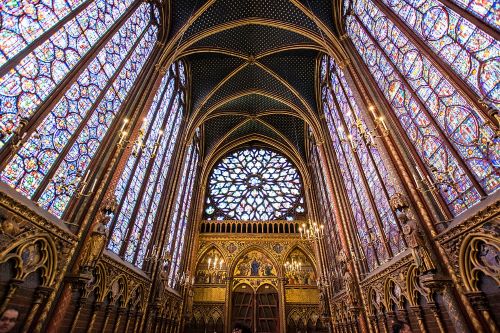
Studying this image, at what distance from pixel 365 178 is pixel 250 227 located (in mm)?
11530

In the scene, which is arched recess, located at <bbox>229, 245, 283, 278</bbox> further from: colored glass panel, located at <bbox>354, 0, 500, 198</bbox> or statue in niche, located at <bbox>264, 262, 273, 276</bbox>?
colored glass panel, located at <bbox>354, 0, 500, 198</bbox>

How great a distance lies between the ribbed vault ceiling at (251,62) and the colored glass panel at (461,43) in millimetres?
5959

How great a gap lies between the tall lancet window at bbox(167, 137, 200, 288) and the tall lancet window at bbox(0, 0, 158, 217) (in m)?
7.32

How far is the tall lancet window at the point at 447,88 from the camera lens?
544 centimetres

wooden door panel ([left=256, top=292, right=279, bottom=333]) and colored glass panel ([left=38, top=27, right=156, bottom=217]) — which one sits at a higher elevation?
colored glass panel ([left=38, top=27, right=156, bottom=217])

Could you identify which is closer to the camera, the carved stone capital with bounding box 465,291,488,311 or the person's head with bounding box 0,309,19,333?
the person's head with bounding box 0,309,19,333

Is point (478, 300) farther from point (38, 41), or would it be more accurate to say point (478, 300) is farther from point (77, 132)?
point (38, 41)

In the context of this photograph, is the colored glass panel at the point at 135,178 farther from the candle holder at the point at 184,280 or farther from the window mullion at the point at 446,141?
the window mullion at the point at 446,141

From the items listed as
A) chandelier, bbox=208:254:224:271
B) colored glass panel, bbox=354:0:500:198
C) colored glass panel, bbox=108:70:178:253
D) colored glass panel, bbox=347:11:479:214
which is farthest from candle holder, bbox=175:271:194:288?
colored glass panel, bbox=354:0:500:198

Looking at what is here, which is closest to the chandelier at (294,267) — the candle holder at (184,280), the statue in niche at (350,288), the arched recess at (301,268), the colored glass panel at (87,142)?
the arched recess at (301,268)

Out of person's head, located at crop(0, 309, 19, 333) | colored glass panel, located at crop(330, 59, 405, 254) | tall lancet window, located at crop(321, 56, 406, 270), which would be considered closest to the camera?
person's head, located at crop(0, 309, 19, 333)

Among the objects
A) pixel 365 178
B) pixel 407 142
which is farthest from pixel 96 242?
pixel 365 178

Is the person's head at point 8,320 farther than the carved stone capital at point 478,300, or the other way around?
the carved stone capital at point 478,300

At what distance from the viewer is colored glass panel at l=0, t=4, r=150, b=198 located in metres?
5.78
